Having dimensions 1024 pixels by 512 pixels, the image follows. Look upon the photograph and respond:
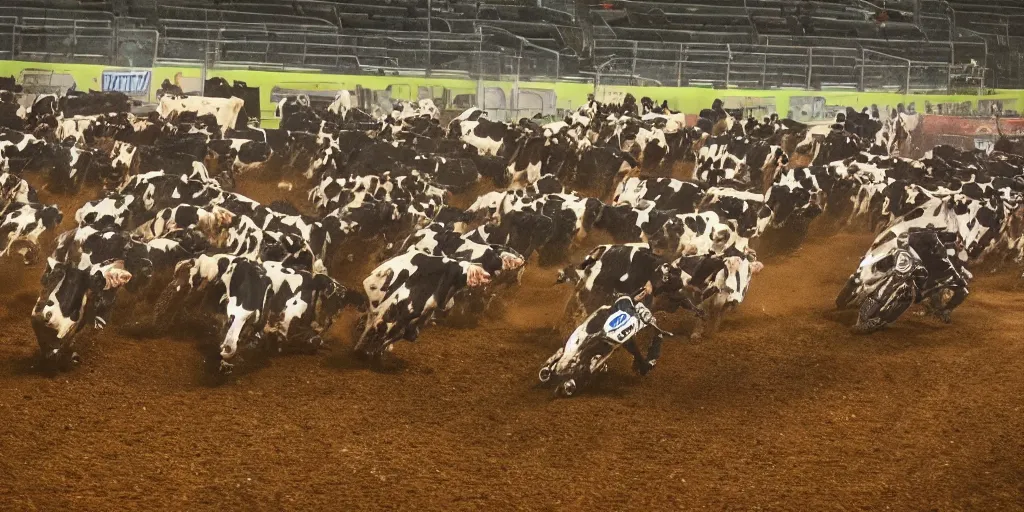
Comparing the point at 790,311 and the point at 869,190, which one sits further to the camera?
the point at 869,190

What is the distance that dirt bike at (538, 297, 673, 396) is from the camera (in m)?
9.57

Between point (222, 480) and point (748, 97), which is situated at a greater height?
point (748, 97)

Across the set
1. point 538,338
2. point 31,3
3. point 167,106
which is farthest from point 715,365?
point 31,3

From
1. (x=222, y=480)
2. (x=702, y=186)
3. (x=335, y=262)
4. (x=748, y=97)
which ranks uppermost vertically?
(x=748, y=97)

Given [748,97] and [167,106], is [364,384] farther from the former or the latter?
[748,97]

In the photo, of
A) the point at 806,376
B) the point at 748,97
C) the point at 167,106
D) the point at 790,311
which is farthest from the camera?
the point at 748,97

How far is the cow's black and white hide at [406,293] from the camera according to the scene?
34.2ft

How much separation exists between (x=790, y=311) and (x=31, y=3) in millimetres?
24211

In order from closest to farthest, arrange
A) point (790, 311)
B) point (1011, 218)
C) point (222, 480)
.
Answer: point (222, 480) < point (790, 311) < point (1011, 218)

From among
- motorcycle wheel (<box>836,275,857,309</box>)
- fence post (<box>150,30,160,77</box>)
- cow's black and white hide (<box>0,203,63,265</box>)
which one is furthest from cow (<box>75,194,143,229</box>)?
fence post (<box>150,30,160,77</box>)

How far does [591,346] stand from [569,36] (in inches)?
1202

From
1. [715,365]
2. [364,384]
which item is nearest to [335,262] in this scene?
[364,384]

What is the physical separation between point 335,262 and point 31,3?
67.2 ft

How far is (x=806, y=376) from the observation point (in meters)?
10.8
